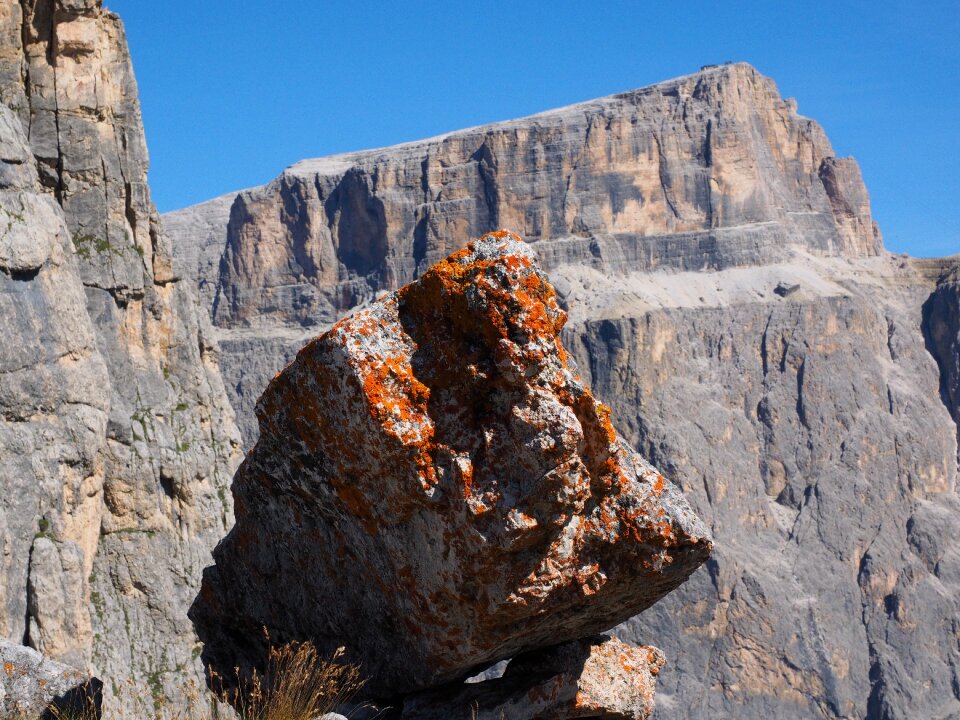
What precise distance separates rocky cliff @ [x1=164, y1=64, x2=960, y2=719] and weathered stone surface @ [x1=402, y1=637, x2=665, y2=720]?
340ft

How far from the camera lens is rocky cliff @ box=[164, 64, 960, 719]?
11756 cm

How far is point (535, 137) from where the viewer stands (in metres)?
156

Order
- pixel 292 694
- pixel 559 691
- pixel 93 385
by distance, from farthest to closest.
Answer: pixel 93 385 → pixel 559 691 → pixel 292 694

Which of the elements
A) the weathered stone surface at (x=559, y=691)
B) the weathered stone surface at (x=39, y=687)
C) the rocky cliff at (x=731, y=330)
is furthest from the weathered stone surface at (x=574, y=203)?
the weathered stone surface at (x=559, y=691)

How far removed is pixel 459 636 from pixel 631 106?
152918 millimetres

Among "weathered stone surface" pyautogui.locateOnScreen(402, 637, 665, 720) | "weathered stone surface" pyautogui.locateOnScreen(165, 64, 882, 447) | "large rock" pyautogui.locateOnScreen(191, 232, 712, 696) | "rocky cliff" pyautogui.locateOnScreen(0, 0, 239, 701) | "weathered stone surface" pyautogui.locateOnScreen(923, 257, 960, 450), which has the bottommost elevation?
"weathered stone surface" pyautogui.locateOnScreen(402, 637, 665, 720)

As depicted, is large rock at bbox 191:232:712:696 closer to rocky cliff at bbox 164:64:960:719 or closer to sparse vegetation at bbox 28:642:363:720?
sparse vegetation at bbox 28:642:363:720

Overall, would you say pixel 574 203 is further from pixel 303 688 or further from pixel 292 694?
pixel 292 694

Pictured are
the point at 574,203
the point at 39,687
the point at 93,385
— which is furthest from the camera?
the point at 574,203

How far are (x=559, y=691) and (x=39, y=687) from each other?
3961mm

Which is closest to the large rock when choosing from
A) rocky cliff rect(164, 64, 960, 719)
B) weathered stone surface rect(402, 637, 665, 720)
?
weathered stone surface rect(402, 637, 665, 720)

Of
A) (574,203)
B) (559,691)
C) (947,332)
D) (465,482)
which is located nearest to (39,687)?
(465,482)

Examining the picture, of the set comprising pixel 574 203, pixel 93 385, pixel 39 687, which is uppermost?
pixel 574 203

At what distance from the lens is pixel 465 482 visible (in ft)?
27.5
